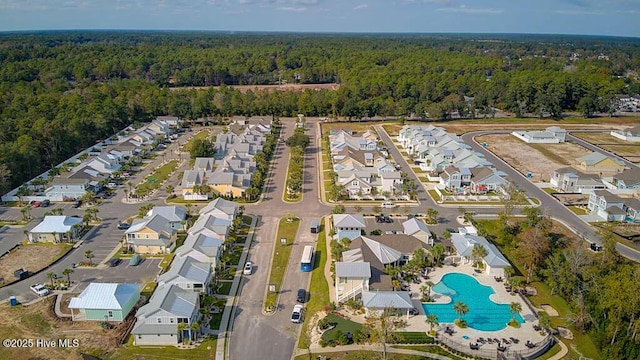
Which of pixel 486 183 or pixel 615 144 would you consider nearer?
pixel 486 183

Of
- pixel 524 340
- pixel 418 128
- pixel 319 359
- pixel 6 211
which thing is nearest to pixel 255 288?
pixel 319 359

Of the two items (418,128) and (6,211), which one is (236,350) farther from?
(418,128)

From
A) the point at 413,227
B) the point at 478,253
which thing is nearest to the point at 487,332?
the point at 478,253

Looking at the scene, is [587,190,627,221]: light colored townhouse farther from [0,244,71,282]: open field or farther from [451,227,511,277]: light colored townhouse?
[0,244,71,282]: open field

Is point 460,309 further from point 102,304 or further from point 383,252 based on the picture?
point 102,304

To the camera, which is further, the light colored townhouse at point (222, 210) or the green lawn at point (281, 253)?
the light colored townhouse at point (222, 210)

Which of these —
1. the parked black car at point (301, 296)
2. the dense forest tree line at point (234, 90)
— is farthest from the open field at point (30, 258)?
the parked black car at point (301, 296)

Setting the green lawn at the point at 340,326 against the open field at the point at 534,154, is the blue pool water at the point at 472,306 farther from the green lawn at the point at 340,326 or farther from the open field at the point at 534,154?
the open field at the point at 534,154

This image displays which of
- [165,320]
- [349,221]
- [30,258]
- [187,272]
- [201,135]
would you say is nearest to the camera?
[165,320]

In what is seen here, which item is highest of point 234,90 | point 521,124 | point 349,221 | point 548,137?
point 234,90
